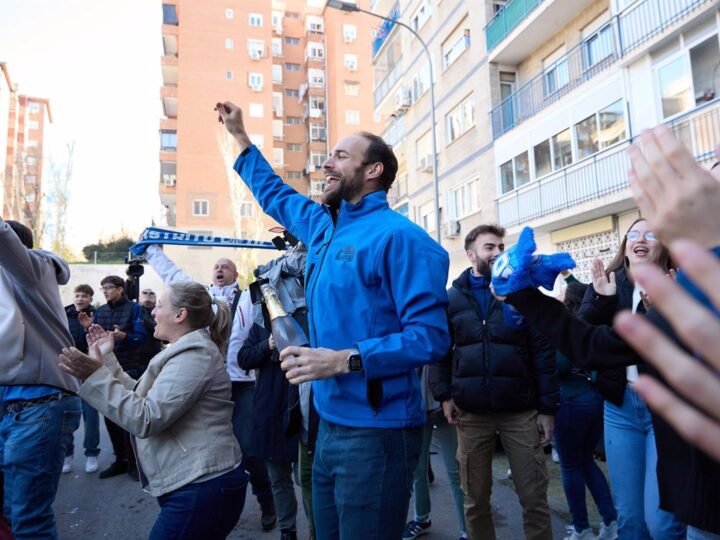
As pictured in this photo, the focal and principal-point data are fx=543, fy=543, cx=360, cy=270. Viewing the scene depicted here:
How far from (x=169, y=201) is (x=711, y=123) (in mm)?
39116

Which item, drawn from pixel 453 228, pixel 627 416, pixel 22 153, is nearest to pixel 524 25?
pixel 453 228

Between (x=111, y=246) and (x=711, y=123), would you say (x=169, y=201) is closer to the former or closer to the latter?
(x=111, y=246)

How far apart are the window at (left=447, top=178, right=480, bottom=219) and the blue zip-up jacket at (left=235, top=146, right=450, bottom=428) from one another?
18.9 m

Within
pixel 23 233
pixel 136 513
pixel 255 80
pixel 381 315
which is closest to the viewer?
pixel 381 315

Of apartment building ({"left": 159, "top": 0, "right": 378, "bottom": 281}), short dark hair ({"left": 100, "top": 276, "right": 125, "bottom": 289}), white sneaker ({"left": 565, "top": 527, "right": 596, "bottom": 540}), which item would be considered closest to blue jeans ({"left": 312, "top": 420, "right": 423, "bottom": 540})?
white sneaker ({"left": 565, "top": 527, "right": 596, "bottom": 540})

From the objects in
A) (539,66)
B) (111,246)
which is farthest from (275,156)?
(539,66)

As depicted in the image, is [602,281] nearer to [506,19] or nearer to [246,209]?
[506,19]

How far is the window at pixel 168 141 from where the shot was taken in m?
42.3

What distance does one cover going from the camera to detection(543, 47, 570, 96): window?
16.6 meters

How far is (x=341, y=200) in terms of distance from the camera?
2.50 meters

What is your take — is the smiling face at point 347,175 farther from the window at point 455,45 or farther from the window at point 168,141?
the window at point 168,141

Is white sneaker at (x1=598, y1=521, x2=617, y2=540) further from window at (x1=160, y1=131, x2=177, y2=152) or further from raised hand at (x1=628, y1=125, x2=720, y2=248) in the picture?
window at (x1=160, y1=131, x2=177, y2=152)

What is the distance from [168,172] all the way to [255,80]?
1067 centimetres

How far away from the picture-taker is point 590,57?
51.6ft
